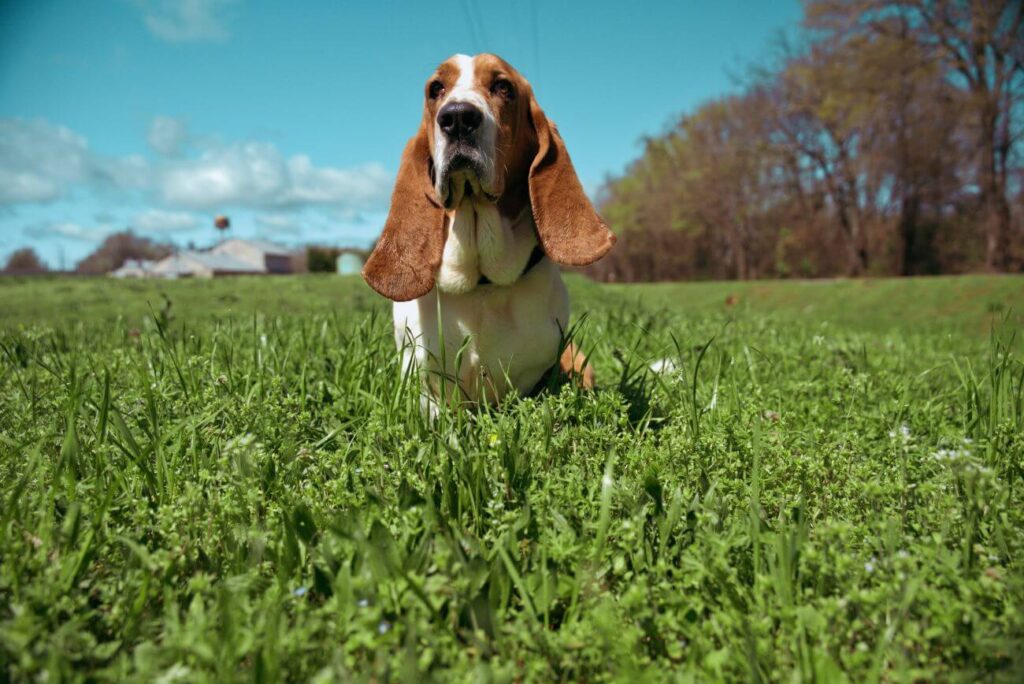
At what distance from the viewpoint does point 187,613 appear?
1447 mm

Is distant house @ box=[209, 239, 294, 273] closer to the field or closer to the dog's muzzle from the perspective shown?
the dog's muzzle

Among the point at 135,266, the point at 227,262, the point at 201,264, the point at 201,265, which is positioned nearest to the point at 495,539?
the point at 201,265

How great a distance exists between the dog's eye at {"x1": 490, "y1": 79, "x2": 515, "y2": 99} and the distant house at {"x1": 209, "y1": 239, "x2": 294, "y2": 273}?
99.2m

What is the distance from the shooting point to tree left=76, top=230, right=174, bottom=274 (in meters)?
99.3

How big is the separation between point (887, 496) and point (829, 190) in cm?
3120

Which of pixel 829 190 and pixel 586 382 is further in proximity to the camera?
pixel 829 190

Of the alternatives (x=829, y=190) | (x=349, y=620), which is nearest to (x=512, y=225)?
(x=349, y=620)

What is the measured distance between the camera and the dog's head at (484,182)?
8.55 ft

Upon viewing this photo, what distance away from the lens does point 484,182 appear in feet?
8.50

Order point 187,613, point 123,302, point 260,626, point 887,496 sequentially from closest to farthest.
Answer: point 260,626 → point 187,613 → point 887,496 → point 123,302

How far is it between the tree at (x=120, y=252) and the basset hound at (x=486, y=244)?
109958mm

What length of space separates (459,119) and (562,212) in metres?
0.58

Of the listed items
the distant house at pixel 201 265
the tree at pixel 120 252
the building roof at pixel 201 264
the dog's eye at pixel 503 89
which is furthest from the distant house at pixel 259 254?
the dog's eye at pixel 503 89

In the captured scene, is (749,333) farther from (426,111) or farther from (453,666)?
(453,666)
